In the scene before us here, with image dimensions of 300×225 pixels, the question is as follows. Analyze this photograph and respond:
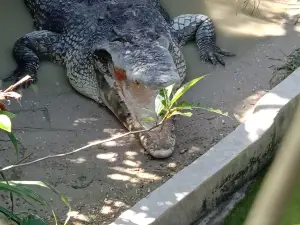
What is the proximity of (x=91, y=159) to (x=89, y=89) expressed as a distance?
33.2 inches

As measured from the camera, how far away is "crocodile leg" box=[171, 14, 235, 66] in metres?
4.02

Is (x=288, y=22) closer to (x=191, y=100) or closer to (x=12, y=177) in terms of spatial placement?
(x=191, y=100)

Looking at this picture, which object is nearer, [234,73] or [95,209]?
[95,209]

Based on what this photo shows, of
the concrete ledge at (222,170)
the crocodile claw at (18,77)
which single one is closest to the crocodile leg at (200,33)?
the concrete ledge at (222,170)

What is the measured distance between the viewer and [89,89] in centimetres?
374

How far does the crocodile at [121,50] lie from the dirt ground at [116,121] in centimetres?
9

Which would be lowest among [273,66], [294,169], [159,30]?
[273,66]

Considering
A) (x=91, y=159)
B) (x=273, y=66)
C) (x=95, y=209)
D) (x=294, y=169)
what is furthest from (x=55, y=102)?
(x=294, y=169)

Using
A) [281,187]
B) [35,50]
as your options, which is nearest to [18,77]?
[35,50]

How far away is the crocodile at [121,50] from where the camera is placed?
308cm

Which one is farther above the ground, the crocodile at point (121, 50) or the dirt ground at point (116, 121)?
the crocodile at point (121, 50)

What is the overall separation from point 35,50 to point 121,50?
1.01 m

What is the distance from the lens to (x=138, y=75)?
119 inches

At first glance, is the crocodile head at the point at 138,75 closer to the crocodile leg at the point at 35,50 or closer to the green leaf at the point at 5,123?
the crocodile leg at the point at 35,50
